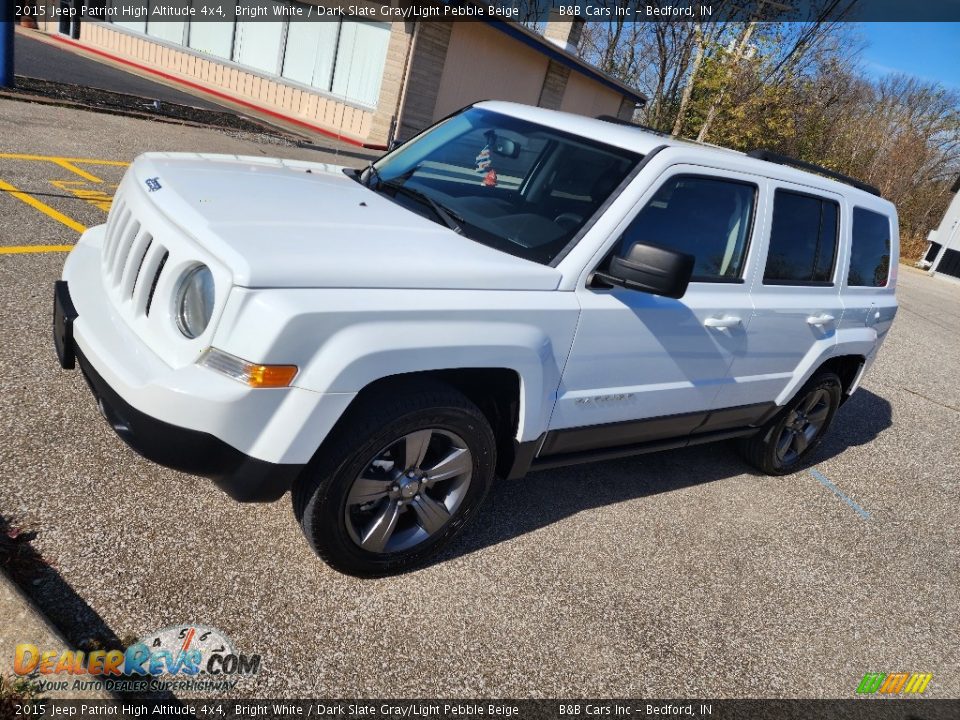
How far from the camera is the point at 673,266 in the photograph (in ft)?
9.34

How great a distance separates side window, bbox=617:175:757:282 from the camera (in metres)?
3.30

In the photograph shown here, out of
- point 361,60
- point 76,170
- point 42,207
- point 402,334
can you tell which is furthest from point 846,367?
point 361,60

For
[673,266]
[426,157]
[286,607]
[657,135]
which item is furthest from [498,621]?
[657,135]

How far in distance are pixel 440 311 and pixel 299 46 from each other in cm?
1796

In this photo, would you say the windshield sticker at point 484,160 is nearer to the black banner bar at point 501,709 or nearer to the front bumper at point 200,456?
the front bumper at point 200,456

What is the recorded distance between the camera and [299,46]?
717 inches

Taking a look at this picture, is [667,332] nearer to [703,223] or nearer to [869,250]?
[703,223]

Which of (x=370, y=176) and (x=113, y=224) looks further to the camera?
(x=370, y=176)

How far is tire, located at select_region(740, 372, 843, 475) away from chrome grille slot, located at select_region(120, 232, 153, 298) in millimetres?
3806

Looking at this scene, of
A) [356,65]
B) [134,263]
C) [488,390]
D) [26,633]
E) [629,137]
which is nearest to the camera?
[26,633]

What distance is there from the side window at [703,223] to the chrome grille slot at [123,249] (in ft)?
6.54

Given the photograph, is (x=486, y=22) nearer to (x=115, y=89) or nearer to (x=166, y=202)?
(x=115, y=89)

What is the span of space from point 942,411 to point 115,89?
16.0 meters

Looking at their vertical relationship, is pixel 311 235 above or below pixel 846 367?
above
